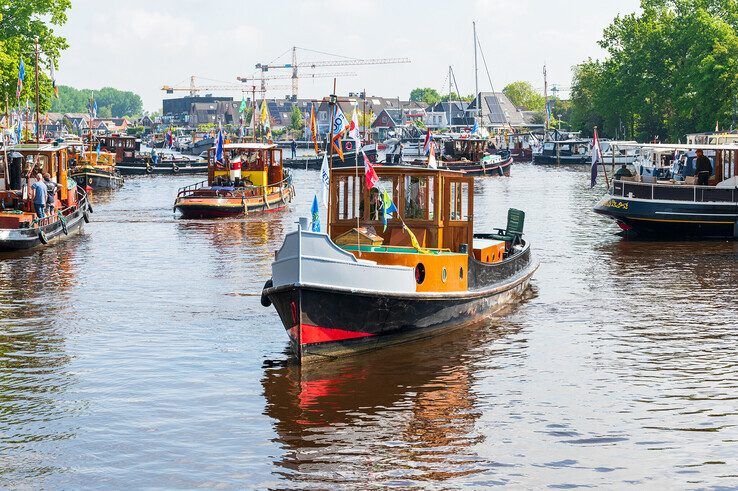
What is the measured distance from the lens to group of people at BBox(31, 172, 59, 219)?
37.7m

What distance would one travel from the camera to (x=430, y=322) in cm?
2227

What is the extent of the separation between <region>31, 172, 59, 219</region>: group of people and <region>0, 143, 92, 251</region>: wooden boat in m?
0.26

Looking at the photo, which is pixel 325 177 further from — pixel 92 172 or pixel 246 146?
pixel 92 172

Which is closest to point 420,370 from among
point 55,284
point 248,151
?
point 55,284

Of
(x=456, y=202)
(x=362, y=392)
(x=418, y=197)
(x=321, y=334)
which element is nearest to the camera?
(x=362, y=392)

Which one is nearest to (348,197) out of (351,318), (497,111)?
(351,318)

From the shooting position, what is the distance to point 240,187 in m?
53.0

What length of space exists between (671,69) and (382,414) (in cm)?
9411

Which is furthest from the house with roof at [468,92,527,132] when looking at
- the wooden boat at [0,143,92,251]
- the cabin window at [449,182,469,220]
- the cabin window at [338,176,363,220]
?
the cabin window at [338,176,363,220]

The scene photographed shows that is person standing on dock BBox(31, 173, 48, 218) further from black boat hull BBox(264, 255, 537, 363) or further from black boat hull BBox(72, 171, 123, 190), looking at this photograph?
black boat hull BBox(72, 171, 123, 190)

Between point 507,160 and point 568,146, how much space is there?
1032 inches

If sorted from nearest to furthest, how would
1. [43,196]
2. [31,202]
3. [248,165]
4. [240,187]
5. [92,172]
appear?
[43,196]
[31,202]
[240,187]
[248,165]
[92,172]

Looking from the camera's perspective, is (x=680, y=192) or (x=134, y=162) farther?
(x=134, y=162)

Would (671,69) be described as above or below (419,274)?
above
